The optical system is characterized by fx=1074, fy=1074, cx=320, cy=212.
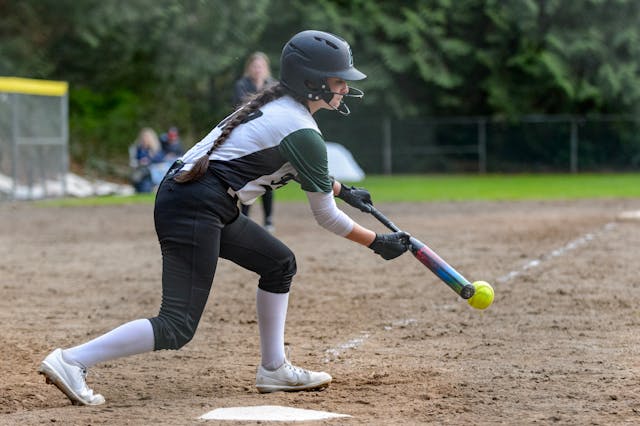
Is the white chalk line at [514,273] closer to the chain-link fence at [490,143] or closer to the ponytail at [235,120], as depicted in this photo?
the ponytail at [235,120]

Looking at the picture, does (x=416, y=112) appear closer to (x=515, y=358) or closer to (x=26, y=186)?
(x=26, y=186)

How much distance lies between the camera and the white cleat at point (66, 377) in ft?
16.1

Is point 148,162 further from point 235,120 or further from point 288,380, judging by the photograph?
point 235,120

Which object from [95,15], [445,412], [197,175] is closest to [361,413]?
[445,412]

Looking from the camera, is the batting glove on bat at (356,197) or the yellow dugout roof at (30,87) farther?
the yellow dugout roof at (30,87)

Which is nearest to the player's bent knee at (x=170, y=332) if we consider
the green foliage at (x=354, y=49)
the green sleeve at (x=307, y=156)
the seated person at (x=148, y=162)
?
the green sleeve at (x=307, y=156)

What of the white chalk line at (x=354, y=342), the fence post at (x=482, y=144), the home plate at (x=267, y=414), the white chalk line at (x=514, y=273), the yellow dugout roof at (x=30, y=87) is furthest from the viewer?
the fence post at (x=482, y=144)

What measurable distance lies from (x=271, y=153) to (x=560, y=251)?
7382mm

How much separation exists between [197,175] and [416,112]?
29.0m

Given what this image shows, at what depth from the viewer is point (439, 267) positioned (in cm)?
538

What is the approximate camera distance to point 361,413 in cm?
482

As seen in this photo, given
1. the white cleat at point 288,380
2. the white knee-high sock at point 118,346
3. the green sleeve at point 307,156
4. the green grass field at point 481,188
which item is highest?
the green sleeve at point 307,156

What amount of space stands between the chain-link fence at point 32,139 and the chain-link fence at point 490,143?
37.3 ft

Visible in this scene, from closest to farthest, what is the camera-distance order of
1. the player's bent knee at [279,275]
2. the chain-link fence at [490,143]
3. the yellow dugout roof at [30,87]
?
1. the player's bent knee at [279,275]
2. the yellow dugout roof at [30,87]
3. the chain-link fence at [490,143]
